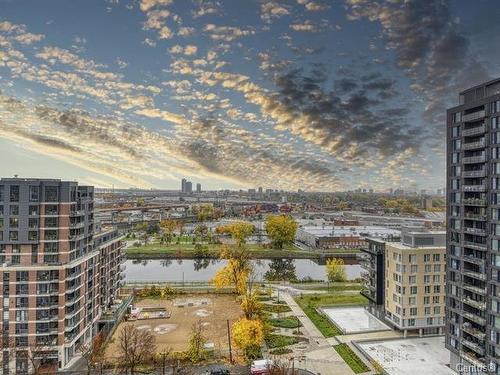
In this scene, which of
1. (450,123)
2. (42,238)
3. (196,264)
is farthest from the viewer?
(196,264)

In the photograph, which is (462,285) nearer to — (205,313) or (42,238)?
(205,313)

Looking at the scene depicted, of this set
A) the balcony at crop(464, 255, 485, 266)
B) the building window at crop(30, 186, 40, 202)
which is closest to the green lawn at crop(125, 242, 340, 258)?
the building window at crop(30, 186, 40, 202)

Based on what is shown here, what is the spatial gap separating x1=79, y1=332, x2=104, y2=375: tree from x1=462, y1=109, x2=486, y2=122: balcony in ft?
105

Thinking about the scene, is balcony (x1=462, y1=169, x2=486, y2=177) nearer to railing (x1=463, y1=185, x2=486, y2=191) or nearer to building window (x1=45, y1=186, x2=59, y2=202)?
railing (x1=463, y1=185, x2=486, y2=191)

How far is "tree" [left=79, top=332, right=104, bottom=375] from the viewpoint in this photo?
29359 mm

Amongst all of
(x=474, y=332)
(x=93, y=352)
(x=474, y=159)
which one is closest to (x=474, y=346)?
(x=474, y=332)

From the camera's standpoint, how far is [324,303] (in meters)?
46.6

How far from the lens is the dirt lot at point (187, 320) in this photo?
3528cm

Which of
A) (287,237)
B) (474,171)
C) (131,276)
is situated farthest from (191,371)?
(287,237)

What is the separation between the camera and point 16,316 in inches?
1155

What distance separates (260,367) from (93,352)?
43.7ft

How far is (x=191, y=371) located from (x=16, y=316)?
1391 cm

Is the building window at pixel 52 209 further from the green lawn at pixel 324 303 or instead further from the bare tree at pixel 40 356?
the green lawn at pixel 324 303

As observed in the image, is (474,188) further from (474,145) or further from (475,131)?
(475,131)
